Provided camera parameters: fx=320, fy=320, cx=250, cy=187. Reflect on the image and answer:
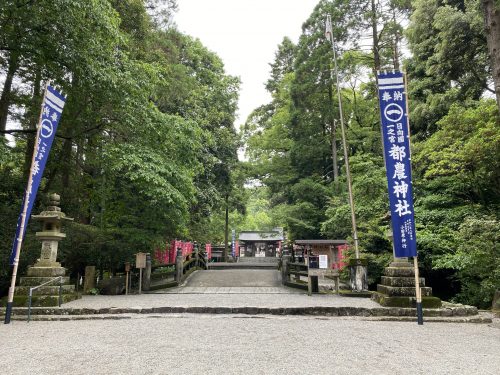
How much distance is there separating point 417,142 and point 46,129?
12560 millimetres

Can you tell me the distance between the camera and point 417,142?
12.8 m

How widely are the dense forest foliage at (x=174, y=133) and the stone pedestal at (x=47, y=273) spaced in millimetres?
955

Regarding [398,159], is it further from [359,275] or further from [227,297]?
[227,297]

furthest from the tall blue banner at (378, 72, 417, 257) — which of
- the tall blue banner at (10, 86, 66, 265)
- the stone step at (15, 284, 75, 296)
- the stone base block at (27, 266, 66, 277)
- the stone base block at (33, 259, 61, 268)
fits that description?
the stone base block at (33, 259, 61, 268)

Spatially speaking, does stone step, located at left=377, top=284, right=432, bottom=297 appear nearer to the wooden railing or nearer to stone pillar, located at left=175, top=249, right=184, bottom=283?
the wooden railing

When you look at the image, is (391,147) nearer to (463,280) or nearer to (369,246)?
(463,280)

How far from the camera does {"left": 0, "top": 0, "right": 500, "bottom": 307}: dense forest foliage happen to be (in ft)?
25.5

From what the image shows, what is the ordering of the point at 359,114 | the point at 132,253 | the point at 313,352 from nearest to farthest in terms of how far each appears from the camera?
the point at 313,352 < the point at 132,253 < the point at 359,114

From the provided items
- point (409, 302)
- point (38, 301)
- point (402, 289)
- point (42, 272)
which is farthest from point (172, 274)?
point (409, 302)

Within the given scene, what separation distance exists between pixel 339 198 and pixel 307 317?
9.88 meters

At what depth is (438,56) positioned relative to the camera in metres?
12.1

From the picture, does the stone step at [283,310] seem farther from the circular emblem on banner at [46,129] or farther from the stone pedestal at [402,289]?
the circular emblem on banner at [46,129]

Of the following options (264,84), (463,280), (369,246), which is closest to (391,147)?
(463,280)

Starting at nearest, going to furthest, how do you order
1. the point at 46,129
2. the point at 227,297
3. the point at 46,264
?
the point at 46,129
the point at 46,264
the point at 227,297
